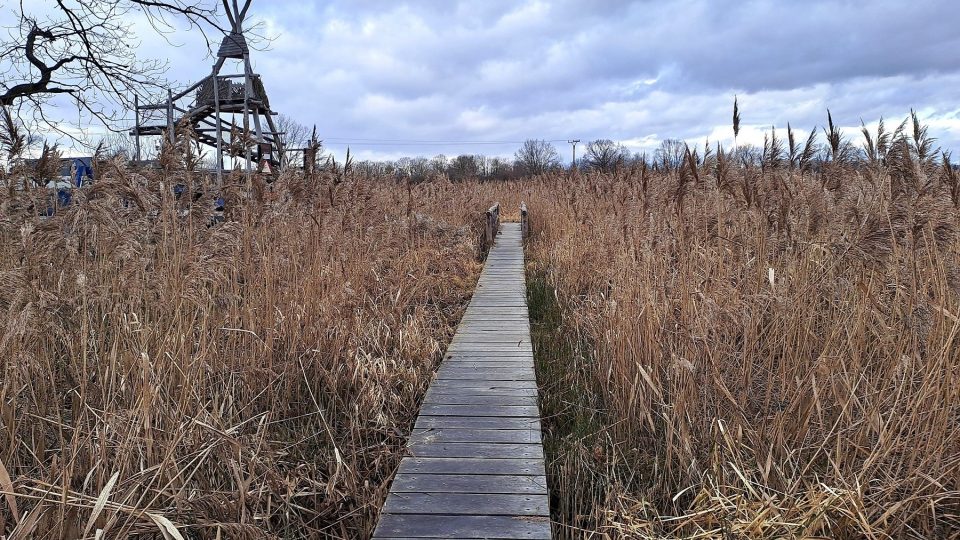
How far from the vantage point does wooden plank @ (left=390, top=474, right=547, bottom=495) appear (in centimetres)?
256

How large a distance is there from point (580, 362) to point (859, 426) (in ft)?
6.94

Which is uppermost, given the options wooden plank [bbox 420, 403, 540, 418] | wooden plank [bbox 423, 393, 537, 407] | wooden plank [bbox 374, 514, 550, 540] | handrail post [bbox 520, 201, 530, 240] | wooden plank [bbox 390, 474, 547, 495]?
handrail post [bbox 520, 201, 530, 240]

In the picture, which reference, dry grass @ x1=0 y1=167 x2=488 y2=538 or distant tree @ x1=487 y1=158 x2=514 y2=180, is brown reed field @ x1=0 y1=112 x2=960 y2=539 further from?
distant tree @ x1=487 y1=158 x2=514 y2=180

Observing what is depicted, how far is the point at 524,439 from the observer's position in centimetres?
307

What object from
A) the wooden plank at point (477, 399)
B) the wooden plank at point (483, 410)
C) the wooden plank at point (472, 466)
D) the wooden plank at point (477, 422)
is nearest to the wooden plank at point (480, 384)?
the wooden plank at point (477, 399)

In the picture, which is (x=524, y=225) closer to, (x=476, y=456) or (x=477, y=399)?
(x=477, y=399)

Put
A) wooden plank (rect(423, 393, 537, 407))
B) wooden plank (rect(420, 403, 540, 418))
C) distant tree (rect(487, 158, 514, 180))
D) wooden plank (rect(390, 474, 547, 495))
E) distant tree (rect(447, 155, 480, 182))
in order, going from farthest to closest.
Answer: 1. distant tree (rect(487, 158, 514, 180))
2. distant tree (rect(447, 155, 480, 182))
3. wooden plank (rect(423, 393, 537, 407))
4. wooden plank (rect(420, 403, 540, 418))
5. wooden plank (rect(390, 474, 547, 495))

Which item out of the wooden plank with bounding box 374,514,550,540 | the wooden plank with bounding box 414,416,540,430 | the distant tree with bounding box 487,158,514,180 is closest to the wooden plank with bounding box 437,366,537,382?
the wooden plank with bounding box 414,416,540,430

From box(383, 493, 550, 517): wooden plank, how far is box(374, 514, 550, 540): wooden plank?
33 millimetres

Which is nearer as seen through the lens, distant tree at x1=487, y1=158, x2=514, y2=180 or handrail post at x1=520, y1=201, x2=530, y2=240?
handrail post at x1=520, y1=201, x2=530, y2=240

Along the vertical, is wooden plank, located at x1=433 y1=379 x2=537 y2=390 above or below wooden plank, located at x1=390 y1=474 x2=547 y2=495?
above

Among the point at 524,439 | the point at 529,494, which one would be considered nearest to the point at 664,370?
the point at 524,439

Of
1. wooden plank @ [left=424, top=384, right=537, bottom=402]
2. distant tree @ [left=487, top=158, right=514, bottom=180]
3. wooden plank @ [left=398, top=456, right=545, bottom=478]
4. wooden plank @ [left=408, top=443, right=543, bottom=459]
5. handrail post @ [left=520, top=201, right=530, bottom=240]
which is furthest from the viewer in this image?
distant tree @ [left=487, top=158, right=514, bottom=180]

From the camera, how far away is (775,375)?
110 inches
